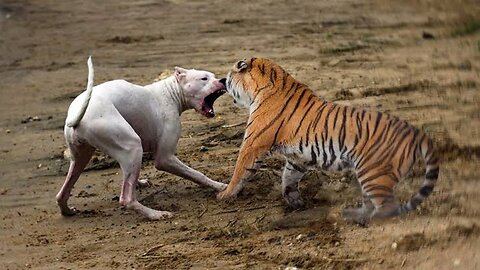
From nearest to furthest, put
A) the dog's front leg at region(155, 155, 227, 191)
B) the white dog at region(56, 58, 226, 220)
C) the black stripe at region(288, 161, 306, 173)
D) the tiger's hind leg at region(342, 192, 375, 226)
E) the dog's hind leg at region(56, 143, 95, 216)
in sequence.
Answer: the tiger's hind leg at region(342, 192, 375, 226) → the black stripe at region(288, 161, 306, 173) → the white dog at region(56, 58, 226, 220) → the dog's hind leg at region(56, 143, 95, 216) → the dog's front leg at region(155, 155, 227, 191)

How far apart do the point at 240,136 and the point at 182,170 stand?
102 cm

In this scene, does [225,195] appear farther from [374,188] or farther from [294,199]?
[374,188]

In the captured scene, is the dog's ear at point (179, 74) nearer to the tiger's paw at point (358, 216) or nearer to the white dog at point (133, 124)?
the white dog at point (133, 124)

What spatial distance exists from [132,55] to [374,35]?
283cm

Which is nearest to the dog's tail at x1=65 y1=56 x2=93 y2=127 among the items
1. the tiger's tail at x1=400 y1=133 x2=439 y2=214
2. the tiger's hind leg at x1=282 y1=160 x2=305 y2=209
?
the tiger's hind leg at x1=282 y1=160 x2=305 y2=209

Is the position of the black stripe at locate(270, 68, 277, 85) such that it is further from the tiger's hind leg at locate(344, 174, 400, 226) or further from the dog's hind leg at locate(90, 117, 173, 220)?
the tiger's hind leg at locate(344, 174, 400, 226)

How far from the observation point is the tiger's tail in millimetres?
4641

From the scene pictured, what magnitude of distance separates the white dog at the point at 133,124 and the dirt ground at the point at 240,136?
190 mm

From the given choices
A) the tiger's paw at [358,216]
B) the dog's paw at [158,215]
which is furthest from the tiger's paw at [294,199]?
the dog's paw at [158,215]

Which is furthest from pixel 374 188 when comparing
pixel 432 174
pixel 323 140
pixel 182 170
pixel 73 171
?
pixel 73 171

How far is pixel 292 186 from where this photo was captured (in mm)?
5457

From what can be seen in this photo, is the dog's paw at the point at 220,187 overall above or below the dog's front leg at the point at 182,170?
below

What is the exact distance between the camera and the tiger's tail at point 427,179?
464 cm

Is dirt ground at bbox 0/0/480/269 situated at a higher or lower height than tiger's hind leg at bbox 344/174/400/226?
lower
